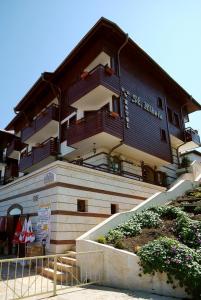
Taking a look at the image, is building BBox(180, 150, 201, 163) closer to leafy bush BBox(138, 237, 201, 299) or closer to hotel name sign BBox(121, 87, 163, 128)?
hotel name sign BBox(121, 87, 163, 128)

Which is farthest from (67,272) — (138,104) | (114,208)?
(138,104)

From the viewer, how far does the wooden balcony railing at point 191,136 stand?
2525 centimetres

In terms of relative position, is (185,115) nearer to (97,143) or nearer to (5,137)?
(97,143)

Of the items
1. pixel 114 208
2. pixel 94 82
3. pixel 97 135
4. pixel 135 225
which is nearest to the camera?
pixel 135 225

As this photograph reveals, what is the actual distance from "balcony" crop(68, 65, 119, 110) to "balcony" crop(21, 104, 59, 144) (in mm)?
2801

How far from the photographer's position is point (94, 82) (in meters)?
16.3

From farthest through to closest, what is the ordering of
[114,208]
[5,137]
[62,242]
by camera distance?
[5,137]
[114,208]
[62,242]

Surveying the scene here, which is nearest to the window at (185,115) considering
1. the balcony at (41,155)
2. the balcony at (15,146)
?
the balcony at (41,155)

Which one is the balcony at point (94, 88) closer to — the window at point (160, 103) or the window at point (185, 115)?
the window at point (160, 103)

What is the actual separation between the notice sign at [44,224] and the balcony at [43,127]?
9237mm

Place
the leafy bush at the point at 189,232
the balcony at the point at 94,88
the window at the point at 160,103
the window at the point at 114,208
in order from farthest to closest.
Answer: the window at the point at 160,103 → the balcony at the point at 94,88 → the window at the point at 114,208 → the leafy bush at the point at 189,232

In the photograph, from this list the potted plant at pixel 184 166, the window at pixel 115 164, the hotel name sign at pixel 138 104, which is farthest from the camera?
the potted plant at pixel 184 166

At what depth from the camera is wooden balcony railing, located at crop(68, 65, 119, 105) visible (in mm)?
16219

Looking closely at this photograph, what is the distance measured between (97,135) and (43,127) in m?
7.07
